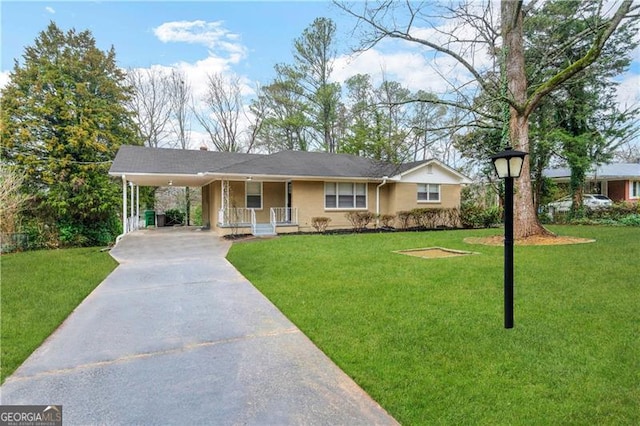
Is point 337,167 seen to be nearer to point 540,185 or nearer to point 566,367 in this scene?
point 540,185

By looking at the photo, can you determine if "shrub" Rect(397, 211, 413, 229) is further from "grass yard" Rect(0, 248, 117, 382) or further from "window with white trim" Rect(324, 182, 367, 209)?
"grass yard" Rect(0, 248, 117, 382)

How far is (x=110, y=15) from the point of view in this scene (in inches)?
423

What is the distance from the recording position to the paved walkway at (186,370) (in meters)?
2.58

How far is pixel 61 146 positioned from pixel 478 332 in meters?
19.7

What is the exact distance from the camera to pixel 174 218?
78.8ft

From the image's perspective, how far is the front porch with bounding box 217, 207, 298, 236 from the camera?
1477cm

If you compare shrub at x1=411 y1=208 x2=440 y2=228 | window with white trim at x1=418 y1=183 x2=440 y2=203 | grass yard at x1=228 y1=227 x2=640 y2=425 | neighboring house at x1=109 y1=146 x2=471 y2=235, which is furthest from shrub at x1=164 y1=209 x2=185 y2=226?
grass yard at x1=228 y1=227 x2=640 y2=425

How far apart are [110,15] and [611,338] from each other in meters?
14.1

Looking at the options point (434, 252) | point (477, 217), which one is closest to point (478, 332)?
point (434, 252)

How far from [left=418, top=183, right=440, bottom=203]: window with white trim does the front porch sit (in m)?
7.19

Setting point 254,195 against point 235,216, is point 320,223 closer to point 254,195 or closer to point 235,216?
point 254,195

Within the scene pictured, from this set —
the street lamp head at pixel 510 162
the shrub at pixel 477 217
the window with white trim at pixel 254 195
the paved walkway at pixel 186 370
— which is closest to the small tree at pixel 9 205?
the window with white trim at pixel 254 195

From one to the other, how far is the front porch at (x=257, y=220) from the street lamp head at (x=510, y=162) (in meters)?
11.6

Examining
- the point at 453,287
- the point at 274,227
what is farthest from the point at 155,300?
the point at 274,227
